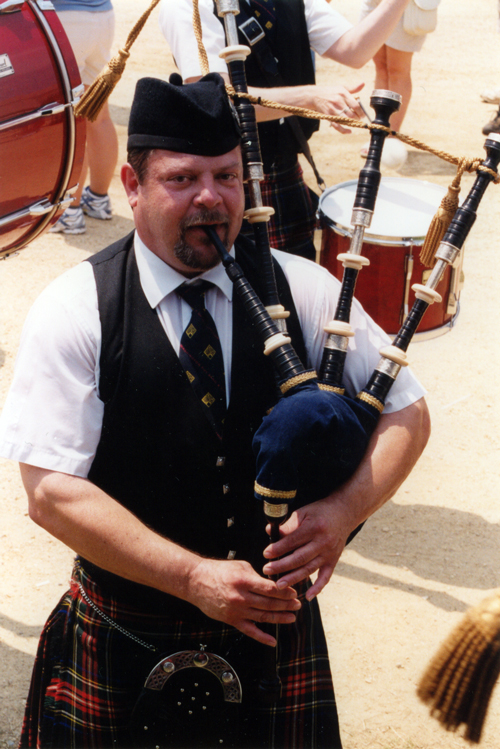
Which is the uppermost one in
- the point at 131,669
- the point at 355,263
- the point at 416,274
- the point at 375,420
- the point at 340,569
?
the point at 355,263

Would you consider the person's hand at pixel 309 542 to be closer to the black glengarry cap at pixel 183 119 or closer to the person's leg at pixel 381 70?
the black glengarry cap at pixel 183 119

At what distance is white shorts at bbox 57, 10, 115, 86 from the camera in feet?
10.7

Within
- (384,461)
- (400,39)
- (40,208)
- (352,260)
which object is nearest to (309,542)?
(384,461)

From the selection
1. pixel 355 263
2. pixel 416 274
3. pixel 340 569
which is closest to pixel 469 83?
pixel 416 274

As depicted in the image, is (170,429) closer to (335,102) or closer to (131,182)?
(131,182)

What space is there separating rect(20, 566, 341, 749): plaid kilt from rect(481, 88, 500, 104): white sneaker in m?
6.27

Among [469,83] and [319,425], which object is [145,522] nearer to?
[319,425]

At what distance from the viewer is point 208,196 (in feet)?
4.21

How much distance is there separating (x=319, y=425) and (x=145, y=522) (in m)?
0.43

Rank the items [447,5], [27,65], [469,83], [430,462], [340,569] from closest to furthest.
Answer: [27,65] → [340,569] → [430,462] → [469,83] → [447,5]

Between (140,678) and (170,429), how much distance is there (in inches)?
20.4

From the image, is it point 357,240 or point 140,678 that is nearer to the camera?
point 357,240

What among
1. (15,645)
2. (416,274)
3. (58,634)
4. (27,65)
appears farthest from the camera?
(416,274)

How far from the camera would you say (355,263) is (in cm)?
132
